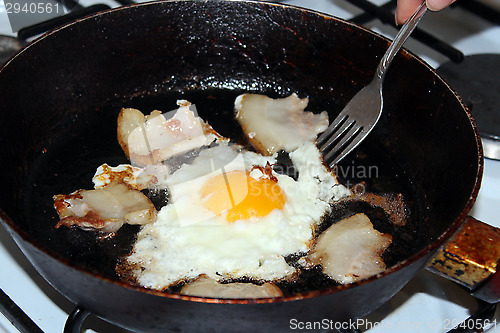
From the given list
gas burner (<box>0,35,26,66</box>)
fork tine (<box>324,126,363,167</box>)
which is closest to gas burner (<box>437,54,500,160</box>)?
fork tine (<box>324,126,363,167</box>)

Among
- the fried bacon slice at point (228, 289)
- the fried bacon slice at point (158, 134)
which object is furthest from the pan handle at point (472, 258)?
the fried bacon slice at point (158, 134)

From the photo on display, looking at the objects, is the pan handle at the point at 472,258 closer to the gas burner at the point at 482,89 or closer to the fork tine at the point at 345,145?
the fork tine at the point at 345,145

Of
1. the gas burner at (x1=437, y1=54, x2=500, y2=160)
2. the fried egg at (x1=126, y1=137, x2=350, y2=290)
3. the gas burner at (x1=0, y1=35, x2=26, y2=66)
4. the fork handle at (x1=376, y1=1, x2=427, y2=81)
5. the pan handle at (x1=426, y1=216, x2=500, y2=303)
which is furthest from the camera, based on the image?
the gas burner at (x1=0, y1=35, x2=26, y2=66)

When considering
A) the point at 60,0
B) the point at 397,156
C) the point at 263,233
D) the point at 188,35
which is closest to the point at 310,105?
the point at 397,156

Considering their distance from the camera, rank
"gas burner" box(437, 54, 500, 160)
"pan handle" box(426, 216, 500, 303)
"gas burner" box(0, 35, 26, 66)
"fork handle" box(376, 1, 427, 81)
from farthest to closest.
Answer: "gas burner" box(0, 35, 26, 66), "gas burner" box(437, 54, 500, 160), "fork handle" box(376, 1, 427, 81), "pan handle" box(426, 216, 500, 303)

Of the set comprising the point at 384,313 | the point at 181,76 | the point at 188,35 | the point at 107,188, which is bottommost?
the point at 384,313

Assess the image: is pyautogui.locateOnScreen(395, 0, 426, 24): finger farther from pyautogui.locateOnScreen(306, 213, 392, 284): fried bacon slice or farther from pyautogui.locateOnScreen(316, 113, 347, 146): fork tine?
pyautogui.locateOnScreen(306, 213, 392, 284): fried bacon slice

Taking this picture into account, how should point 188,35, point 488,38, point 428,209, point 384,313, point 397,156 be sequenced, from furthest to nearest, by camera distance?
1. point 488,38
2. point 188,35
3. point 397,156
4. point 428,209
5. point 384,313

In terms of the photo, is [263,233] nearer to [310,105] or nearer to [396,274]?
[396,274]
